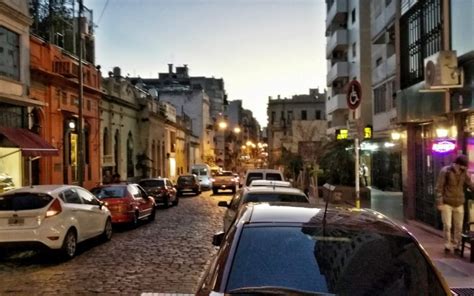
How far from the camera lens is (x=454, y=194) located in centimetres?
1216

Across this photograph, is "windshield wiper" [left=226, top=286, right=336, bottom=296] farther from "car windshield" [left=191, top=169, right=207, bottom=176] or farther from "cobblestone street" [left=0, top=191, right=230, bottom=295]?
"car windshield" [left=191, top=169, right=207, bottom=176]

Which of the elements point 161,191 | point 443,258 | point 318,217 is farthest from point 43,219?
point 161,191

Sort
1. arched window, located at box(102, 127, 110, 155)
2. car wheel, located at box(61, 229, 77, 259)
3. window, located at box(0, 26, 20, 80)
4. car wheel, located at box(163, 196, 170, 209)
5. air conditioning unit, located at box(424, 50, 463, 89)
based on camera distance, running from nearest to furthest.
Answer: car wheel, located at box(61, 229, 77, 259)
air conditioning unit, located at box(424, 50, 463, 89)
window, located at box(0, 26, 20, 80)
car wheel, located at box(163, 196, 170, 209)
arched window, located at box(102, 127, 110, 155)

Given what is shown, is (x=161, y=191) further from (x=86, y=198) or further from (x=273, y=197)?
(x=273, y=197)

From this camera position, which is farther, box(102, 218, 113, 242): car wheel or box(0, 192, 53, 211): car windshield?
box(102, 218, 113, 242): car wheel

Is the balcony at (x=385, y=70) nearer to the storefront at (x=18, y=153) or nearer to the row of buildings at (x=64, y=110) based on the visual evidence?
the row of buildings at (x=64, y=110)

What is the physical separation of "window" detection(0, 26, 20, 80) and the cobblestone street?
28.3 ft

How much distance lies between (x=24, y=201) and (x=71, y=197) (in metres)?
1.33

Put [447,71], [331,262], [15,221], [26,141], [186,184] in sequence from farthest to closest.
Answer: [186,184], [26,141], [447,71], [15,221], [331,262]

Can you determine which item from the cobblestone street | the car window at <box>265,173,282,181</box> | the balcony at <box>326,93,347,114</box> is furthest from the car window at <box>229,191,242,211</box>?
the balcony at <box>326,93,347,114</box>

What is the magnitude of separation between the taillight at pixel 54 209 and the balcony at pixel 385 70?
21729 millimetres

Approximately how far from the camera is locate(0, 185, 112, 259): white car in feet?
42.9

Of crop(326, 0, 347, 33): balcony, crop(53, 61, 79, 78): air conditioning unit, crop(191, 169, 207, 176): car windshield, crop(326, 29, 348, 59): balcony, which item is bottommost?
crop(191, 169, 207, 176): car windshield

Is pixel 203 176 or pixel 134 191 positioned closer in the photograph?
pixel 134 191
